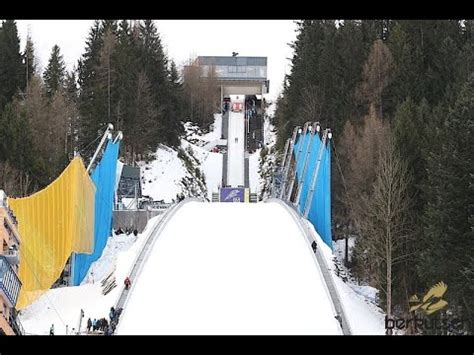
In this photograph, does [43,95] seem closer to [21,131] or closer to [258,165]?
[21,131]

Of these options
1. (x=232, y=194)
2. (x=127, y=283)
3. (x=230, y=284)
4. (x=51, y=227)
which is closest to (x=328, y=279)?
(x=230, y=284)

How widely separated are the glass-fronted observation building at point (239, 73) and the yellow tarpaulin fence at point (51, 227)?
40.3 metres

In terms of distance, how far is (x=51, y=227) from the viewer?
17.5m

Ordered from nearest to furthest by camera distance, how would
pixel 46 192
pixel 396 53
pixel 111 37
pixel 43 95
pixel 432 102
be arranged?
1. pixel 46 192
2. pixel 432 102
3. pixel 396 53
4. pixel 43 95
5. pixel 111 37

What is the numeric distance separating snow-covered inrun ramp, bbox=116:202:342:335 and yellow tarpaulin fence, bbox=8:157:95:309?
222cm

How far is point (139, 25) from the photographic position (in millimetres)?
45688

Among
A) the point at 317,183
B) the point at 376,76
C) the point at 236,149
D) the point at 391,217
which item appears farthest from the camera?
the point at 236,149

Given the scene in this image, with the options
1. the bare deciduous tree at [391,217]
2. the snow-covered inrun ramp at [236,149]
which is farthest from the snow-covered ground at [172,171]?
the bare deciduous tree at [391,217]

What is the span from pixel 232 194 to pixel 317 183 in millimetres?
12289

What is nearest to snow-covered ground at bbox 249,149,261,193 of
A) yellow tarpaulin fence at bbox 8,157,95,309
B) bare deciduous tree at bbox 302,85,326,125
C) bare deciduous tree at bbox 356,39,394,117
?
bare deciduous tree at bbox 302,85,326,125

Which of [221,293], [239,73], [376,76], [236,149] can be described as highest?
[239,73]

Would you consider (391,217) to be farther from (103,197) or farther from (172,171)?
(172,171)
